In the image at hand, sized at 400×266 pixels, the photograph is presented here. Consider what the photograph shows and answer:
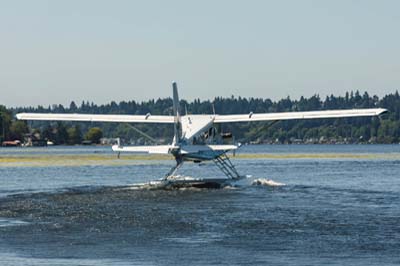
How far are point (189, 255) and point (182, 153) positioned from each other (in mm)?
17361

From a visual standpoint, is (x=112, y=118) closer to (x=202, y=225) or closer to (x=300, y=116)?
(x=300, y=116)

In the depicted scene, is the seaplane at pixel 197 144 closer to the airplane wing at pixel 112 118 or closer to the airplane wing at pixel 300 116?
the airplane wing at pixel 300 116

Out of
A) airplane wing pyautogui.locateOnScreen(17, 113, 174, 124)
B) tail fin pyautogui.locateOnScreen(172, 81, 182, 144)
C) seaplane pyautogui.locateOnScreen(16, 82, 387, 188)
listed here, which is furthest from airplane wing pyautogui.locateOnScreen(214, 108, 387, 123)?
airplane wing pyautogui.locateOnScreen(17, 113, 174, 124)

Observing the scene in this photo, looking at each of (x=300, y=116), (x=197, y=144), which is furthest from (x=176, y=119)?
(x=300, y=116)

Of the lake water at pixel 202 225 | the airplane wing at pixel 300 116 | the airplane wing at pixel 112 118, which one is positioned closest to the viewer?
the lake water at pixel 202 225

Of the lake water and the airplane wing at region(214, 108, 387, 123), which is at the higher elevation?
the airplane wing at region(214, 108, 387, 123)

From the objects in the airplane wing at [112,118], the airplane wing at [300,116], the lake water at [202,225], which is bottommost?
the lake water at [202,225]

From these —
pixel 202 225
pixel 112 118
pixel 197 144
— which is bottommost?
pixel 202 225

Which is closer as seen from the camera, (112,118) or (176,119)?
(176,119)

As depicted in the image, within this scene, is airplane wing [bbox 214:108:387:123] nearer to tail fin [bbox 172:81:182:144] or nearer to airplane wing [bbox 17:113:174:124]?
tail fin [bbox 172:81:182:144]

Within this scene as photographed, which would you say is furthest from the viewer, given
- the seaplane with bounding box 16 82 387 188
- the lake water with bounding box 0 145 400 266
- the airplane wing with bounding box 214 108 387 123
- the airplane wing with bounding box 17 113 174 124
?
the airplane wing with bounding box 17 113 174 124

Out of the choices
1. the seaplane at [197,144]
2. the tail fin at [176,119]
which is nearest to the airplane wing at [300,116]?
the seaplane at [197,144]

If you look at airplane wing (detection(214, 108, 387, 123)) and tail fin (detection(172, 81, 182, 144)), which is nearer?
tail fin (detection(172, 81, 182, 144))

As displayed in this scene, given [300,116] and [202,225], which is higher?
[300,116]
